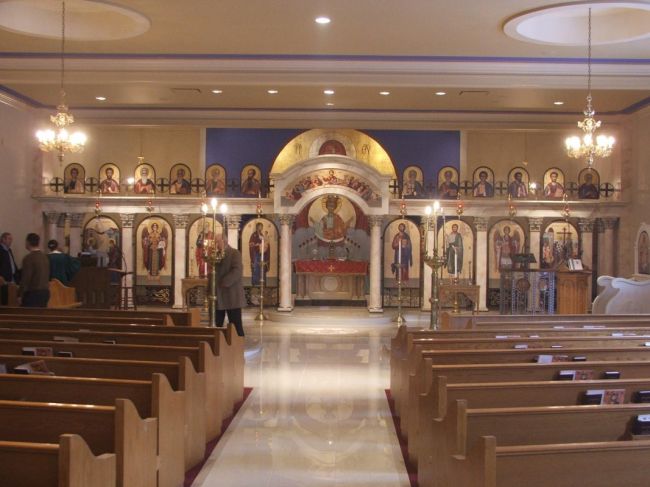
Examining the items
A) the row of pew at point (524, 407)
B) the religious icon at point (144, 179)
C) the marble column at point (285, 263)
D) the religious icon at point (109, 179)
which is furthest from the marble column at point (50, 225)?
the row of pew at point (524, 407)

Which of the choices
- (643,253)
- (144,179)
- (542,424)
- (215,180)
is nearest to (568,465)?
(542,424)

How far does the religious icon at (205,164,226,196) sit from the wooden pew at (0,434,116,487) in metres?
15.6

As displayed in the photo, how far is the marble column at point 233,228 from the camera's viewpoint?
18.3 metres

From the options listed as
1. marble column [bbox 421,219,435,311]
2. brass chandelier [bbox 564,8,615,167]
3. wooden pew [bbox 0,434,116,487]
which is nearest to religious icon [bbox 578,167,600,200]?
marble column [bbox 421,219,435,311]

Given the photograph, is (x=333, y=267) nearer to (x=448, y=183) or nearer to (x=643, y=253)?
(x=448, y=183)

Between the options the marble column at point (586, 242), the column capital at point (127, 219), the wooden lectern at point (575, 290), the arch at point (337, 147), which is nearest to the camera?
the wooden lectern at point (575, 290)

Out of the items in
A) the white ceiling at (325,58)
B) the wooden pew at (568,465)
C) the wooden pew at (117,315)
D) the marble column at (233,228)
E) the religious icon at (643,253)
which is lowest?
the wooden pew at (568,465)

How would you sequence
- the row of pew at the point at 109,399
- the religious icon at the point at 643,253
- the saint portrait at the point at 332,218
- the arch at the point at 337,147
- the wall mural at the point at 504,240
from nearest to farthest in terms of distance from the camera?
the row of pew at the point at 109,399
the religious icon at the point at 643,253
the wall mural at the point at 504,240
the arch at the point at 337,147
the saint portrait at the point at 332,218

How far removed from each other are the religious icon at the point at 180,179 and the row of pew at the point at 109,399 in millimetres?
10465

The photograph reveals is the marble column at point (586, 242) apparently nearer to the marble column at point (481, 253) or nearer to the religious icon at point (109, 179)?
the marble column at point (481, 253)

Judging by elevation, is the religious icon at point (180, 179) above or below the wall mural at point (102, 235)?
above

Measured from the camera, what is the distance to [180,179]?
19312 mm

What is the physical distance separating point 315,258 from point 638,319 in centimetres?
1108

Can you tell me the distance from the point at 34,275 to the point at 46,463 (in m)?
7.47
